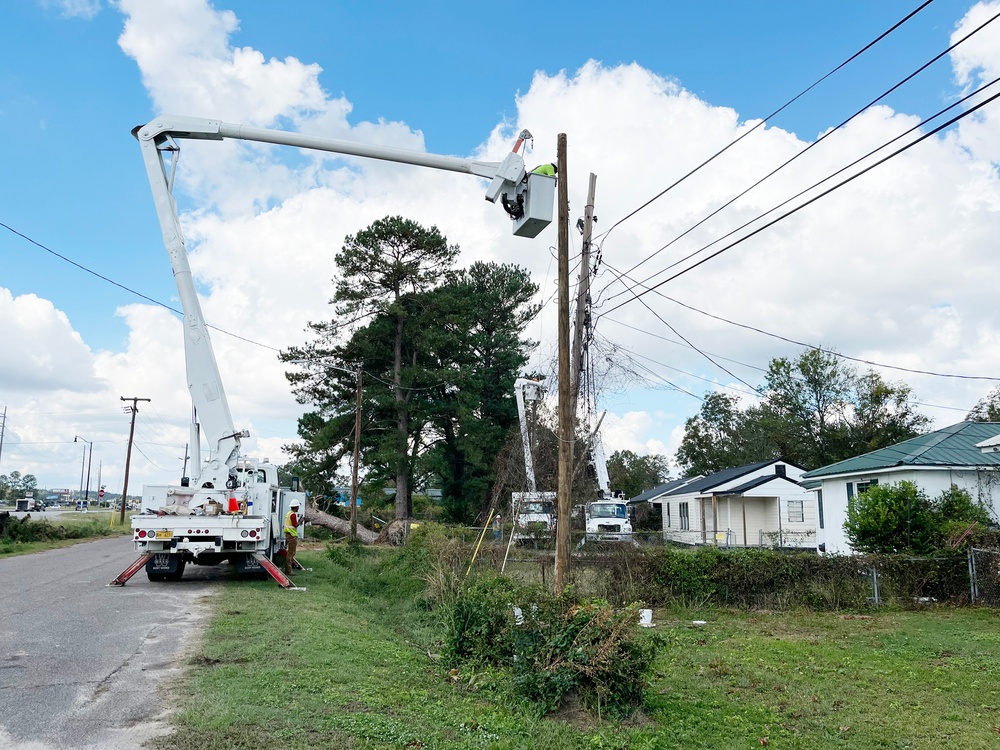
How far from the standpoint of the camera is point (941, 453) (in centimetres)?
2175

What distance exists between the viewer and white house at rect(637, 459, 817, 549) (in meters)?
35.3

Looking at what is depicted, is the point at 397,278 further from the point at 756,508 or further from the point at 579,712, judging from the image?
the point at 579,712

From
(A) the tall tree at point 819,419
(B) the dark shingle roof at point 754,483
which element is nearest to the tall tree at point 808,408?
(A) the tall tree at point 819,419

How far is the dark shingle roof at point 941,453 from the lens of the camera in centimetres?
2112

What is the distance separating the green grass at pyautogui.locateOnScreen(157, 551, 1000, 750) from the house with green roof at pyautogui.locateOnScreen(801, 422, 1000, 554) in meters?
8.79

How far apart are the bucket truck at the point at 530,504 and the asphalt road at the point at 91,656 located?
1144 centimetres

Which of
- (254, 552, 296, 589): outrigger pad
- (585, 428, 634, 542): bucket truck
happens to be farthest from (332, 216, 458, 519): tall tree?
(254, 552, 296, 589): outrigger pad

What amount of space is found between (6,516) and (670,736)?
3115 centimetres

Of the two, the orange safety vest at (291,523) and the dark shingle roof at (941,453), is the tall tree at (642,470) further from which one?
the orange safety vest at (291,523)

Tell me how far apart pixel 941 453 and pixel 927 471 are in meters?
0.95

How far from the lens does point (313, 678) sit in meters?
7.51

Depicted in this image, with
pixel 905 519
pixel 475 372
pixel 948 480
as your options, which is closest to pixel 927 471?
pixel 948 480

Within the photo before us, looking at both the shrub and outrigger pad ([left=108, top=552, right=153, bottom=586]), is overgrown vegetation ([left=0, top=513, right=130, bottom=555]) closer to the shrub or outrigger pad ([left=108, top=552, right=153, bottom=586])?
outrigger pad ([left=108, top=552, right=153, bottom=586])

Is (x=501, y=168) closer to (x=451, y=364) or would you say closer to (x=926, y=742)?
(x=926, y=742)
